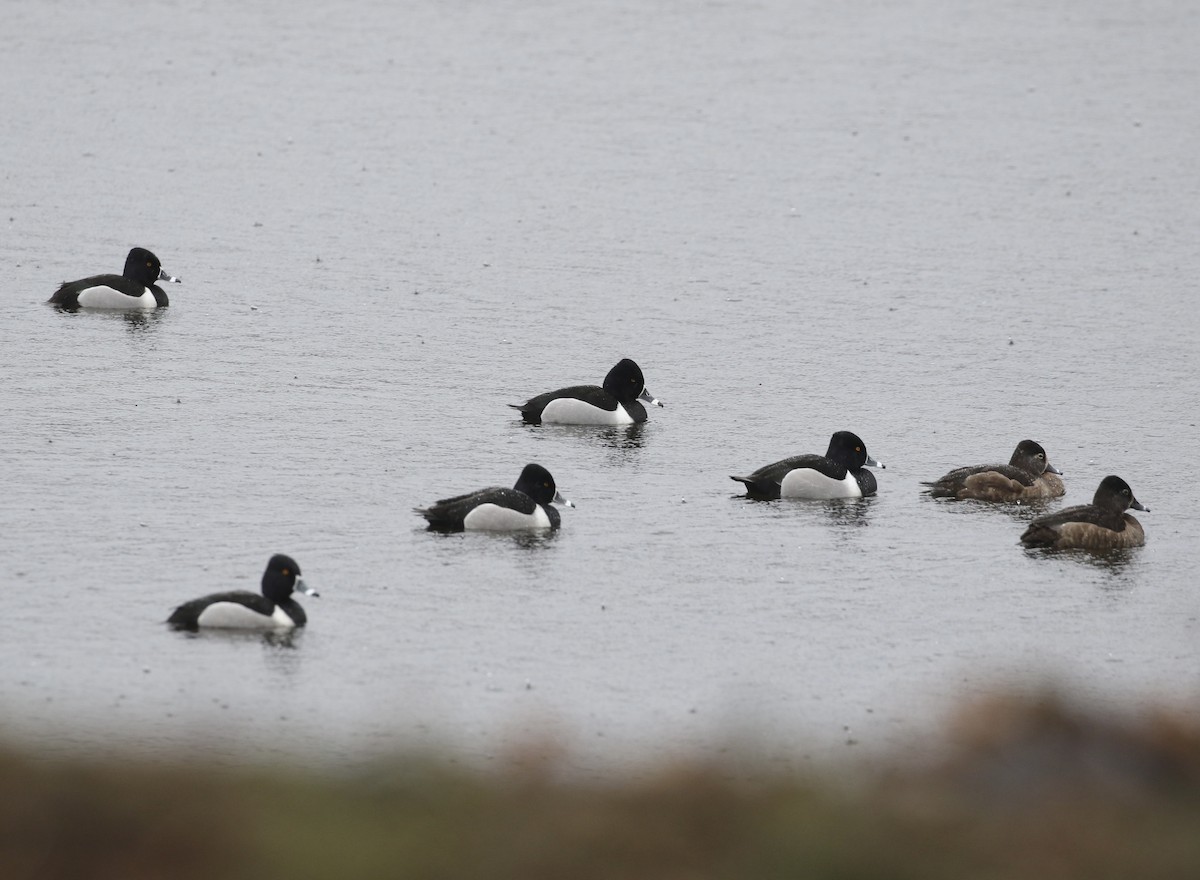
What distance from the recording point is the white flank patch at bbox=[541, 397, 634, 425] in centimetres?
2373

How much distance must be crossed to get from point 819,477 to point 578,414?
13.7 feet

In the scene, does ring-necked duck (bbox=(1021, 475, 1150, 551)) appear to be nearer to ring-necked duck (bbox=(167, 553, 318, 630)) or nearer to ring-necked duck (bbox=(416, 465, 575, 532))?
ring-necked duck (bbox=(416, 465, 575, 532))

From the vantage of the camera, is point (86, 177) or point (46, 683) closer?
point (46, 683)

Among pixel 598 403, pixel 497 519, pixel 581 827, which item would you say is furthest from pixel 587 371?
pixel 581 827

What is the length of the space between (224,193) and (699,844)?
32.4 meters

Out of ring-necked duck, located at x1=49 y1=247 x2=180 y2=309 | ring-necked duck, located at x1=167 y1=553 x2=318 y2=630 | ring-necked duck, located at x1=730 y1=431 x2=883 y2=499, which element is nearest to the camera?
ring-necked duck, located at x1=167 y1=553 x2=318 y2=630

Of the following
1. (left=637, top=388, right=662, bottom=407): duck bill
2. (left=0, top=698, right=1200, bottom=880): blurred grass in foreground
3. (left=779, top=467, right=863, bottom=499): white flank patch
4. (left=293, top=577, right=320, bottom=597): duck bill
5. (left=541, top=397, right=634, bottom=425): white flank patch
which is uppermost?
(left=637, top=388, right=662, bottom=407): duck bill

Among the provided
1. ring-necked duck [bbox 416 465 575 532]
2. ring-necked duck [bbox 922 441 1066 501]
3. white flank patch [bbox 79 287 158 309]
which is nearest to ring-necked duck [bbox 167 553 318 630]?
ring-necked duck [bbox 416 465 575 532]

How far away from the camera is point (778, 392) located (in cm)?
2541

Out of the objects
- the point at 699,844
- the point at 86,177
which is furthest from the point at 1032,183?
the point at 699,844

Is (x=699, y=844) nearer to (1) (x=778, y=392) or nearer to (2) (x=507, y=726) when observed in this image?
(2) (x=507, y=726)

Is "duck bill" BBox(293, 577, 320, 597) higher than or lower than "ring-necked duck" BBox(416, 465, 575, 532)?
lower

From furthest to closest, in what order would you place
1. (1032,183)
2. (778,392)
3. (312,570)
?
(1032,183), (778,392), (312,570)

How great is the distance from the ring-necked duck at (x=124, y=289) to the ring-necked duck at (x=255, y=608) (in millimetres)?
14552
